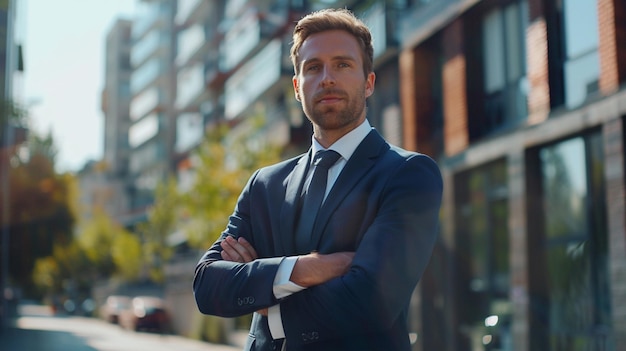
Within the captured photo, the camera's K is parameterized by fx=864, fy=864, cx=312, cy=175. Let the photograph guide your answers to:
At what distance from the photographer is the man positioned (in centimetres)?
232

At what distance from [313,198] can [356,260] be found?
0.22 meters

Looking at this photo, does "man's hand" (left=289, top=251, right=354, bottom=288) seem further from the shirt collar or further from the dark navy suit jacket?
the shirt collar

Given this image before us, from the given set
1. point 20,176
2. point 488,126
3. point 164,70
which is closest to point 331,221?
point 488,126

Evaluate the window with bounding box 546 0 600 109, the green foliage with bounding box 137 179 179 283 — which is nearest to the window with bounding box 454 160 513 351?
the window with bounding box 546 0 600 109

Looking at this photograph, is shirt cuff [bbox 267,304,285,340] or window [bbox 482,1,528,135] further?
window [bbox 482,1,528,135]

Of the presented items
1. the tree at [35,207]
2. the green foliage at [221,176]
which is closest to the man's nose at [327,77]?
the green foliage at [221,176]

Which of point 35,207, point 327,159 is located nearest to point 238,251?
point 327,159

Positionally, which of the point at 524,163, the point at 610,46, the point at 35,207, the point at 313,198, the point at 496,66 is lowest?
the point at 313,198

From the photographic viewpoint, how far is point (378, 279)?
233 centimetres

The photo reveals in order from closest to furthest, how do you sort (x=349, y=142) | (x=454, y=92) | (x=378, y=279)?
(x=378, y=279) → (x=349, y=142) → (x=454, y=92)

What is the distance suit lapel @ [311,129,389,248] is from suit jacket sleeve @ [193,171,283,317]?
161 millimetres

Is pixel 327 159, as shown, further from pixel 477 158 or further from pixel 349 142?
pixel 477 158

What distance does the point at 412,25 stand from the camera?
778 inches

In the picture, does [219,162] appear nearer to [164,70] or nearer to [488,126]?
[488,126]
